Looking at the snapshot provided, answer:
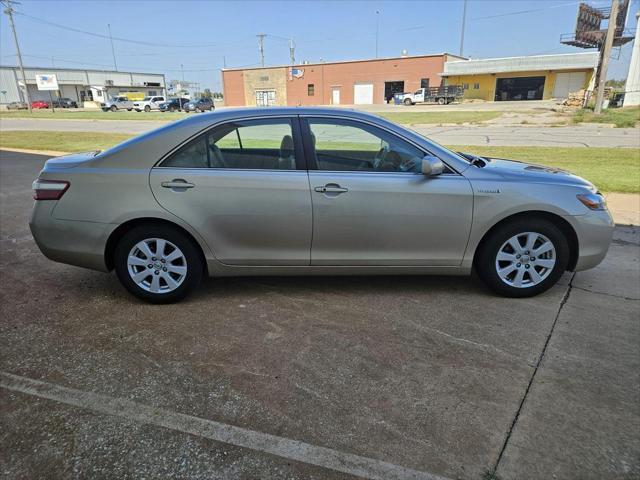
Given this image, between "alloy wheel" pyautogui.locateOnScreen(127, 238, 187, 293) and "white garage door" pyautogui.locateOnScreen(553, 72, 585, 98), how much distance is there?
61667 mm

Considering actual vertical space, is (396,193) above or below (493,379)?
above

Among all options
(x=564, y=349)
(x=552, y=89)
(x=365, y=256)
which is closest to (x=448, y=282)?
(x=365, y=256)

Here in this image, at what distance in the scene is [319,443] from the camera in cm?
248

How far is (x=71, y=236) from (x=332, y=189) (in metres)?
2.20

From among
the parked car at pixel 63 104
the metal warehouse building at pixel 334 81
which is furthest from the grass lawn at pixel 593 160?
the parked car at pixel 63 104

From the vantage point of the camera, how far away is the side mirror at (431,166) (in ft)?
12.5

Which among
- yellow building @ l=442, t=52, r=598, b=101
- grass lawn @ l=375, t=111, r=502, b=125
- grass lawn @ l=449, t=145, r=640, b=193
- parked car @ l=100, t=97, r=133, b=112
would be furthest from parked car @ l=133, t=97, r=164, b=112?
grass lawn @ l=449, t=145, r=640, b=193

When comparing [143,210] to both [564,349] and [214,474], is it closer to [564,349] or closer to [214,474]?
[214,474]

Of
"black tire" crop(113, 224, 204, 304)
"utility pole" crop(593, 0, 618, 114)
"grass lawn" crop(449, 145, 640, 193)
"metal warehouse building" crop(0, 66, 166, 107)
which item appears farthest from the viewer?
"metal warehouse building" crop(0, 66, 166, 107)

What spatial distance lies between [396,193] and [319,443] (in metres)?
2.11

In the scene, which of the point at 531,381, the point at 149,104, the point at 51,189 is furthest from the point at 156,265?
the point at 149,104

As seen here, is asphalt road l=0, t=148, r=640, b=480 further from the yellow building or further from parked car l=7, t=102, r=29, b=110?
parked car l=7, t=102, r=29, b=110

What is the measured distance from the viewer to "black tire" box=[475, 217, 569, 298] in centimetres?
404

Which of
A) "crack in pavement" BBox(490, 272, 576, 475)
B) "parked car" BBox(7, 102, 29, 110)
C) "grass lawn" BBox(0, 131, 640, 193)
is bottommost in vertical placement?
"parked car" BBox(7, 102, 29, 110)
